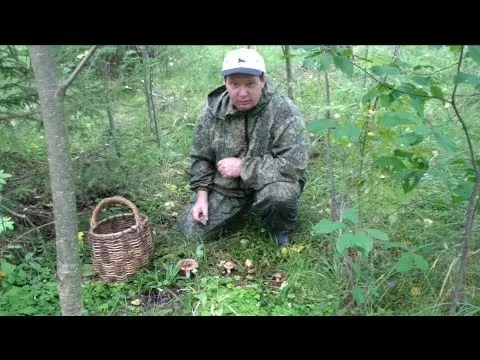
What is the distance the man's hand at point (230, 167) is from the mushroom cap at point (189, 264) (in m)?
0.67

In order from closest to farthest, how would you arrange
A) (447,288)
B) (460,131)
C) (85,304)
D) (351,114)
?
1. (447,288)
2. (85,304)
3. (351,114)
4. (460,131)

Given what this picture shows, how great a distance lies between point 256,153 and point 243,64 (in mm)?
699

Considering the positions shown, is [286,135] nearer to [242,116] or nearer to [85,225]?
[242,116]

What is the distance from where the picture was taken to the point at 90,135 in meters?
4.13

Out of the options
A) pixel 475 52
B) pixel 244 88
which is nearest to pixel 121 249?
pixel 244 88

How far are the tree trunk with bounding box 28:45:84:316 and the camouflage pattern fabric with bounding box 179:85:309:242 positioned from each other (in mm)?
1691

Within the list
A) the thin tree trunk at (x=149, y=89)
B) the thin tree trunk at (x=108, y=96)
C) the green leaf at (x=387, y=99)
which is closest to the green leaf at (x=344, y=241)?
the green leaf at (x=387, y=99)

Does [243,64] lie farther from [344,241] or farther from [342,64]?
[344,241]

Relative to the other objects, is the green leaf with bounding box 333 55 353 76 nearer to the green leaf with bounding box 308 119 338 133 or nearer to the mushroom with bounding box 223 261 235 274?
the green leaf with bounding box 308 119 338 133

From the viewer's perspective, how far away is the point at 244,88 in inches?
124

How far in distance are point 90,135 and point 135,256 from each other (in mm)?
1440

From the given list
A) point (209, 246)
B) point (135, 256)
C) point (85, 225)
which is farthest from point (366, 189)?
point (85, 225)

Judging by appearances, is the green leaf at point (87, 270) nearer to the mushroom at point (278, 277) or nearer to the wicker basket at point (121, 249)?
the wicker basket at point (121, 249)

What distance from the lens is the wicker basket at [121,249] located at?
306cm
